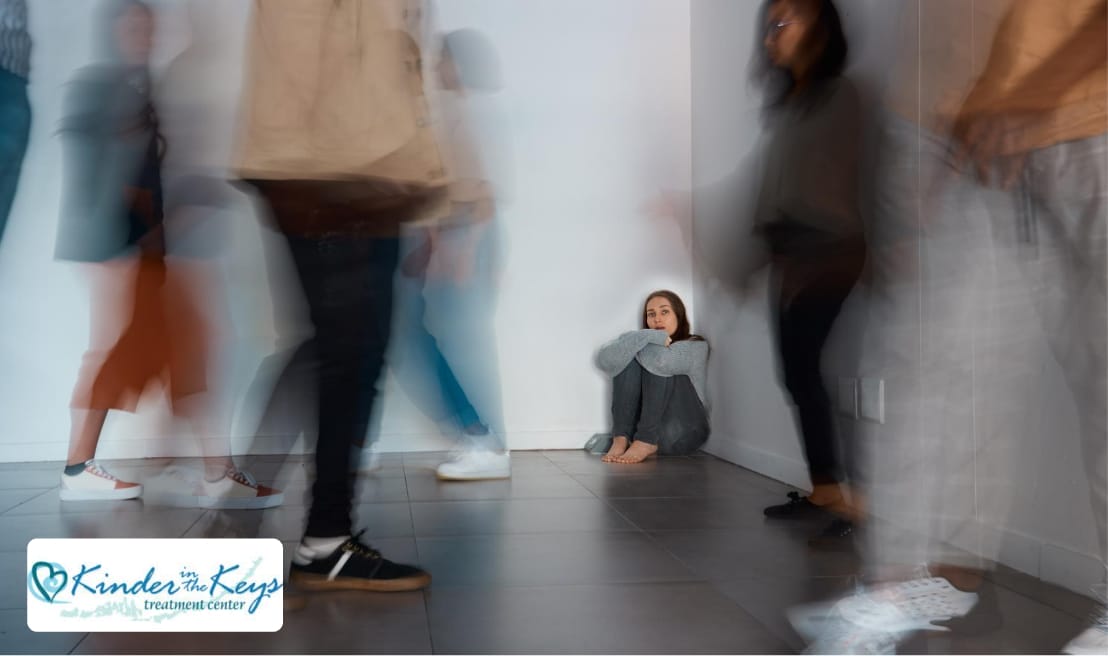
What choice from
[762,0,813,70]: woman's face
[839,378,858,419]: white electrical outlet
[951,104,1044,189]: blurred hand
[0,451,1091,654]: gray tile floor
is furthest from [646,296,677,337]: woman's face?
[951,104,1044,189]: blurred hand

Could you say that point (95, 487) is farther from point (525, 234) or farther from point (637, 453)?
point (637, 453)

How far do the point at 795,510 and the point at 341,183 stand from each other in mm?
1161

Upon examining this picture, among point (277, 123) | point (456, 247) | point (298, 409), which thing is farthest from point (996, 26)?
point (456, 247)

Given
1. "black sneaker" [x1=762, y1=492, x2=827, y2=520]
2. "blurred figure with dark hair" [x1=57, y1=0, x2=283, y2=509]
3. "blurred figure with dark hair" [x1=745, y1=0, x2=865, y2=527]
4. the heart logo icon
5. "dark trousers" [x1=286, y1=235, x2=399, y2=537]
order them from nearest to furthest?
1. the heart logo icon
2. "dark trousers" [x1=286, y1=235, x2=399, y2=537]
3. "blurred figure with dark hair" [x1=57, y1=0, x2=283, y2=509]
4. "blurred figure with dark hair" [x1=745, y1=0, x2=865, y2=527]
5. "black sneaker" [x1=762, y1=492, x2=827, y2=520]

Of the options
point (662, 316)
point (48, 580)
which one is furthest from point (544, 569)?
point (662, 316)

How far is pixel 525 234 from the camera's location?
2.83 metres

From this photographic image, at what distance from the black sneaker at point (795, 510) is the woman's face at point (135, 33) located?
134 centimetres

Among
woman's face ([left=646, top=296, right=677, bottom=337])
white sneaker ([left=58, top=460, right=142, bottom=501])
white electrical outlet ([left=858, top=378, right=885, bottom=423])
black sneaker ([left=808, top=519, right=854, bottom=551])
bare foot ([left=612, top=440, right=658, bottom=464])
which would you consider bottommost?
bare foot ([left=612, top=440, right=658, bottom=464])

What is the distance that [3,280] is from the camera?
7.79 feet

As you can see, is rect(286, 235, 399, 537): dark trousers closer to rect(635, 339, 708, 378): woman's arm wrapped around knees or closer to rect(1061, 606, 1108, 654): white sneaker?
rect(1061, 606, 1108, 654): white sneaker

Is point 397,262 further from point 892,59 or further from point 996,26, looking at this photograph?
point 892,59

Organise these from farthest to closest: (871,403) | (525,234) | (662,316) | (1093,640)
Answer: (662,316)
(525,234)
(871,403)
(1093,640)

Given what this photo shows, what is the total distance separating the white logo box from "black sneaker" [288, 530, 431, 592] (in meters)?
0.40

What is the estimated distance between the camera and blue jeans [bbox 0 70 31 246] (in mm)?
1152
